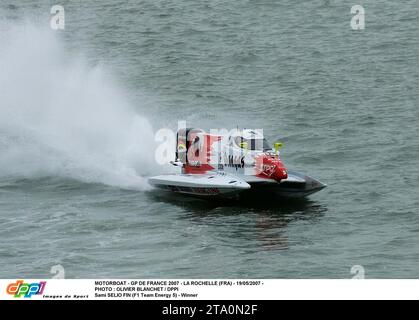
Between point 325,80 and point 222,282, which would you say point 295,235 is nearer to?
point 222,282

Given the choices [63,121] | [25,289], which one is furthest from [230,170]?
[25,289]

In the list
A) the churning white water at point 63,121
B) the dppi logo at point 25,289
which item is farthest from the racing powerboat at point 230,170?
the dppi logo at point 25,289

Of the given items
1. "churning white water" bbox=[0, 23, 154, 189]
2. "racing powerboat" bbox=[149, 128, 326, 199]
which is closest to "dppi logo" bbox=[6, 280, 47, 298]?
"racing powerboat" bbox=[149, 128, 326, 199]

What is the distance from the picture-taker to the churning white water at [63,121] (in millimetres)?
37562

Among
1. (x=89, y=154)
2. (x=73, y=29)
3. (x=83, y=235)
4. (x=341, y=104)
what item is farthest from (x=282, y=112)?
(x=73, y=29)

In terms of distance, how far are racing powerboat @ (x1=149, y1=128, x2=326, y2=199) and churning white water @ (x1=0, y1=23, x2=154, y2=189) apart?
6.85 feet

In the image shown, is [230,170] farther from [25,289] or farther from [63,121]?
[25,289]

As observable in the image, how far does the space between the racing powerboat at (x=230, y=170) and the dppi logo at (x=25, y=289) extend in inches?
588

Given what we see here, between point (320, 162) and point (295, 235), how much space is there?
341 inches

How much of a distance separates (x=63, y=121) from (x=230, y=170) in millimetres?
11745

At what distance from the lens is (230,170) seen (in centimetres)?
3384

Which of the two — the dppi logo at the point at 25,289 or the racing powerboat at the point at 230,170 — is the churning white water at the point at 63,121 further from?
the dppi logo at the point at 25,289

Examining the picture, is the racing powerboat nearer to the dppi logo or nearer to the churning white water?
the churning white water

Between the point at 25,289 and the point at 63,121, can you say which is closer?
the point at 25,289
